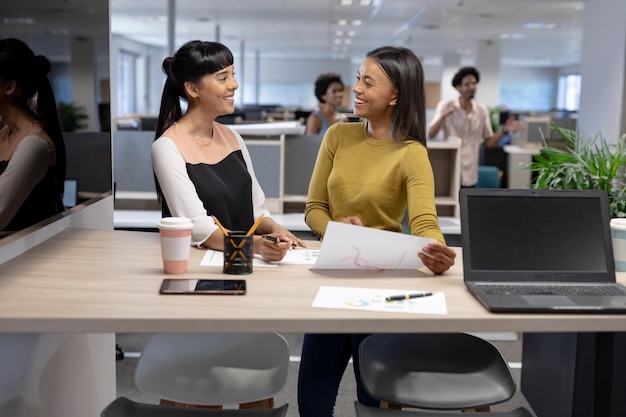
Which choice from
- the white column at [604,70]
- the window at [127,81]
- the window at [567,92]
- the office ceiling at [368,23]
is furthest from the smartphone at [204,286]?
the window at [567,92]

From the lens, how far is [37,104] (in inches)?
53.7

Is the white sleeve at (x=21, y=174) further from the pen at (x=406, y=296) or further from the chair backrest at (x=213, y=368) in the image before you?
the pen at (x=406, y=296)

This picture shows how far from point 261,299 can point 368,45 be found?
50.9 ft

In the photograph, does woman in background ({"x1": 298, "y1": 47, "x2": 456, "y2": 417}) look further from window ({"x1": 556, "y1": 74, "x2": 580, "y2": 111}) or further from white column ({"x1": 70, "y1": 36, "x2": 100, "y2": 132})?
window ({"x1": 556, "y1": 74, "x2": 580, "y2": 111})

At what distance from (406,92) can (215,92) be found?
47cm

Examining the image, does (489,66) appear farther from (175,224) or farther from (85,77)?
(175,224)

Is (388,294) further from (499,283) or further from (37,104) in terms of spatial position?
(37,104)

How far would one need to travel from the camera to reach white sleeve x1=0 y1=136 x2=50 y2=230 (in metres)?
1.25

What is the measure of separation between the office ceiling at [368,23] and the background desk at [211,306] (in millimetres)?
7605

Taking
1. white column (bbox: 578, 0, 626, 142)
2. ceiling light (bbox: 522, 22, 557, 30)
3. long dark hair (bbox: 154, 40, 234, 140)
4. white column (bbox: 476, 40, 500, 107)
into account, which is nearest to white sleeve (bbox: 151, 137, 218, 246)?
long dark hair (bbox: 154, 40, 234, 140)

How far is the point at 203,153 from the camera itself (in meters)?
1.75

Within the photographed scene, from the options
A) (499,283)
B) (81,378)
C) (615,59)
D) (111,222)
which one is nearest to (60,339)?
(81,378)

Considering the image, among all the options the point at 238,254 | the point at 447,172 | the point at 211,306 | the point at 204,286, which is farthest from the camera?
the point at 447,172

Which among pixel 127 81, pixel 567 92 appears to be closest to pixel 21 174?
pixel 127 81
